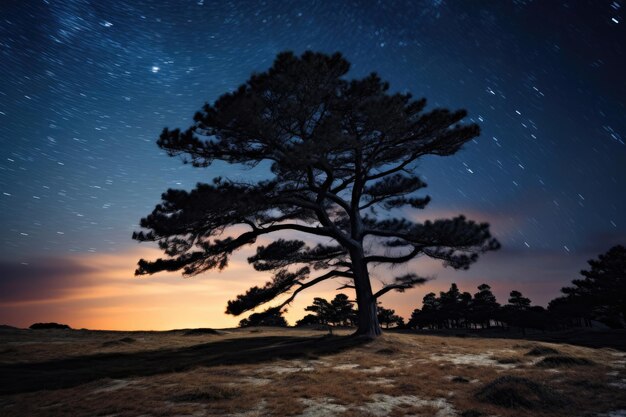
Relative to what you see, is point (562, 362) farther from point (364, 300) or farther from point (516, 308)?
point (516, 308)

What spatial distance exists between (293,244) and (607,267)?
1540 inches

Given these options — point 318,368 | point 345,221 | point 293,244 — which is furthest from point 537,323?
point 318,368

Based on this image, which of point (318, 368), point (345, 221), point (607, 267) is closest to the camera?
point (318, 368)

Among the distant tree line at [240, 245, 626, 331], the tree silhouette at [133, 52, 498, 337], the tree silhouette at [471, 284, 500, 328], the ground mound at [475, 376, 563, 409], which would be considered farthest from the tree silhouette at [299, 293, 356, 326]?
the ground mound at [475, 376, 563, 409]

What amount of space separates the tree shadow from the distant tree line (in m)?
3.46

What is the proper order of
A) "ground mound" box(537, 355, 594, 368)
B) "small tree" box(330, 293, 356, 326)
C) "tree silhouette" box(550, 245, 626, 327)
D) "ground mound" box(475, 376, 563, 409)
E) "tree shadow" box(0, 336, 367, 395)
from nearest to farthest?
"ground mound" box(475, 376, 563, 409)
"tree shadow" box(0, 336, 367, 395)
"ground mound" box(537, 355, 594, 368)
"tree silhouette" box(550, 245, 626, 327)
"small tree" box(330, 293, 356, 326)

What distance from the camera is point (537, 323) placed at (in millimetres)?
54219

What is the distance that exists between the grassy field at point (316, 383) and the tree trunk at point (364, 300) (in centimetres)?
243

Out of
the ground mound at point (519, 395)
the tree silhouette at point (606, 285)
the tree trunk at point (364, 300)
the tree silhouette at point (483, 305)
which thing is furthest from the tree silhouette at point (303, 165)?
the tree silhouette at point (483, 305)

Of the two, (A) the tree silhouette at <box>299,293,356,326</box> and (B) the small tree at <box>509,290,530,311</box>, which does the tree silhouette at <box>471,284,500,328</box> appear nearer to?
→ (B) the small tree at <box>509,290,530,311</box>

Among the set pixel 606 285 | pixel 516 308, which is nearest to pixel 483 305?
pixel 516 308

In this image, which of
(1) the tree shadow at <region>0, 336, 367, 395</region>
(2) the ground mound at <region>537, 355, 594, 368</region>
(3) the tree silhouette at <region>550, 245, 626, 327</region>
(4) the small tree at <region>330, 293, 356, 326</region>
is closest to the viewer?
(1) the tree shadow at <region>0, 336, 367, 395</region>

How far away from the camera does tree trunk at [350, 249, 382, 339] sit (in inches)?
673

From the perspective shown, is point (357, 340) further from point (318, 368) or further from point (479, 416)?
point (479, 416)
